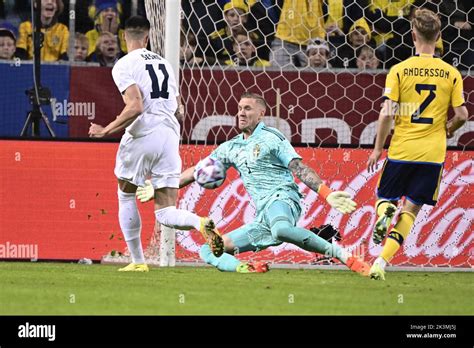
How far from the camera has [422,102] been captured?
31.8 ft

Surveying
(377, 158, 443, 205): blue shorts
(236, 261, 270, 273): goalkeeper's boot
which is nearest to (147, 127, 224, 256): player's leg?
(236, 261, 270, 273): goalkeeper's boot

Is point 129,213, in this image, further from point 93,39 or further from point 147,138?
point 93,39

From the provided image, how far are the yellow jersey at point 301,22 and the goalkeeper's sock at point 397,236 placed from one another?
12.9 ft

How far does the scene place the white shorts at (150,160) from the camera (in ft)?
33.3

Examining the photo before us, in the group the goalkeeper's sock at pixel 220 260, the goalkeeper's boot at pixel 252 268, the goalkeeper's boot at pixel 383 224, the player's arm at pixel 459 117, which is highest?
the player's arm at pixel 459 117

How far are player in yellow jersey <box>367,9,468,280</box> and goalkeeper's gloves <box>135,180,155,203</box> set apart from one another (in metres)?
1.90

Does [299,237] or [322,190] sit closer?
[322,190]

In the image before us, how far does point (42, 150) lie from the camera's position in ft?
38.6

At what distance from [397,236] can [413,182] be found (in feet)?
1.53

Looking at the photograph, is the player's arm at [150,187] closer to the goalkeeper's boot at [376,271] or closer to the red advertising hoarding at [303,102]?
the goalkeeper's boot at [376,271]

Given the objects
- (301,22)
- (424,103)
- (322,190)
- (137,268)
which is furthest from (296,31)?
(322,190)

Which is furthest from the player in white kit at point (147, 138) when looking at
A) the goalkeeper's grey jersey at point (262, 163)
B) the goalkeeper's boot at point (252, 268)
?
the goalkeeper's boot at point (252, 268)
